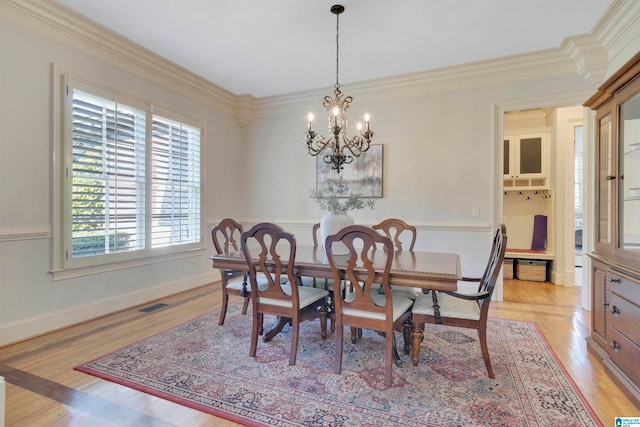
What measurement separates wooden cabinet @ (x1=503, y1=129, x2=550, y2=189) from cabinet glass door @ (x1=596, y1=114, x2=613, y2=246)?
2.82 meters

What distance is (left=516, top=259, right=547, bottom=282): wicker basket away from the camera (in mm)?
4914

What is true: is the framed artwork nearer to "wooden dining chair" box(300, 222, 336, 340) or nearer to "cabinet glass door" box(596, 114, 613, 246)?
"wooden dining chair" box(300, 222, 336, 340)

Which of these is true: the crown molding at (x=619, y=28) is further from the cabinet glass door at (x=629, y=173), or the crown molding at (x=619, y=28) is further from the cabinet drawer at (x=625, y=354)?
the cabinet drawer at (x=625, y=354)

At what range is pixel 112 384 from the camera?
2039mm

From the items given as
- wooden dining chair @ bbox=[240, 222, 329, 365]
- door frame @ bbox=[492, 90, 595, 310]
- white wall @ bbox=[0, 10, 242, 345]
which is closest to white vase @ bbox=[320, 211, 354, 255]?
wooden dining chair @ bbox=[240, 222, 329, 365]

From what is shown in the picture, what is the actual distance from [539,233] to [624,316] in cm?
351

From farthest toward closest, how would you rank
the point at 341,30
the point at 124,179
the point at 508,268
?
the point at 508,268, the point at 124,179, the point at 341,30

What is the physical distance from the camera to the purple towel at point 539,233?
5.12m

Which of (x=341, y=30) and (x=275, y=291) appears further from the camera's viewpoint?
(x=341, y=30)

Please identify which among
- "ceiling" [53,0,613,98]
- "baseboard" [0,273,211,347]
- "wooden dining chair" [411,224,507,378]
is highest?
"ceiling" [53,0,613,98]

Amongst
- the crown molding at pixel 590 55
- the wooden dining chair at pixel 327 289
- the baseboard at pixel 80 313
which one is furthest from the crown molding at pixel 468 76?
the baseboard at pixel 80 313

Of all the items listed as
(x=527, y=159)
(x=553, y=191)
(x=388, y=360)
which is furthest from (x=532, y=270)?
(x=388, y=360)

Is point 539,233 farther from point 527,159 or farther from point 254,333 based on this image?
point 254,333

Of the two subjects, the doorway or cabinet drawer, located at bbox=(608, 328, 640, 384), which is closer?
cabinet drawer, located at bbox=(608, 328, 640, 384)
